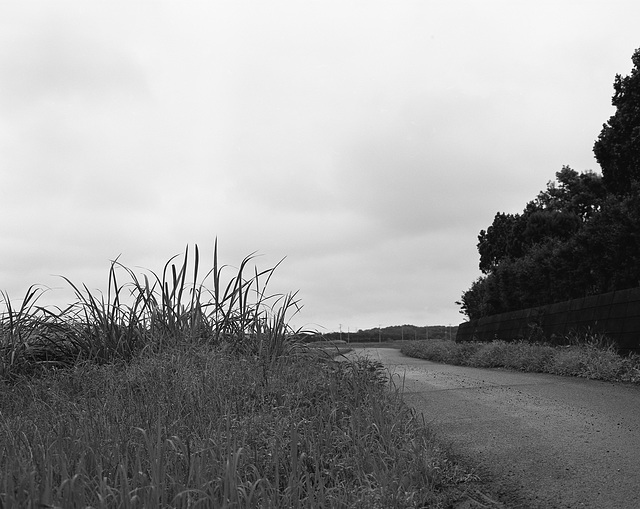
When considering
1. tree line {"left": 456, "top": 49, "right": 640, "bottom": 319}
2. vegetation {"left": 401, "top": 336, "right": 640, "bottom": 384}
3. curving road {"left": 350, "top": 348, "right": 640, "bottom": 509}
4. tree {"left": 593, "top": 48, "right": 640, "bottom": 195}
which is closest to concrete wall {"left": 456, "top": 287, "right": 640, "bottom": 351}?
vegetation {"left": 401, "top": 336, "right": 640, "bottom": 384}

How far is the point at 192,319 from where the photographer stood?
22.4 feet

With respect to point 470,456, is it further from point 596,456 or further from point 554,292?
point 554,292

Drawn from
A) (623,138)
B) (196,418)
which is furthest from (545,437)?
(623,138)

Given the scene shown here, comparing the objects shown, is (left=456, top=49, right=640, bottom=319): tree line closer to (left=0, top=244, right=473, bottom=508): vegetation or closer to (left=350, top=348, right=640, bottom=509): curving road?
(left=350, top=348, right=640, bottom=509): curving road

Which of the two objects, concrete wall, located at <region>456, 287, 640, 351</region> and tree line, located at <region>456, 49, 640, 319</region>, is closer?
concrete wall, located at <region>456, 287, 640, 351</region>

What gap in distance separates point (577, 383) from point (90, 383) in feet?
20.7

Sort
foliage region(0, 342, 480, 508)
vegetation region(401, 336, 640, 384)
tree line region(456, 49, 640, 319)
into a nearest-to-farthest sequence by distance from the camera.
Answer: foliage region(0, 342, 480, 508)
vegetation region(401, 336, 640, 384)
tree line region(456, 49, 640, 319)

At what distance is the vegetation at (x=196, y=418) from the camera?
10.1 feet

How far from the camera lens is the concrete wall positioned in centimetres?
1166

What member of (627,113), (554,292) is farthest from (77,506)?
(627,113)

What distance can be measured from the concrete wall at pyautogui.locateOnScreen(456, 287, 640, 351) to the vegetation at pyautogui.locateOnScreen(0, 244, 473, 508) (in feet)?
22.5

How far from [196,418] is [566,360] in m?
8.37

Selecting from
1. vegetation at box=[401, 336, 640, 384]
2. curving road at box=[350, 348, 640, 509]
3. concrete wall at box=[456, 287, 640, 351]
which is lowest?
curving road at box=[350, 348, 640, 509]

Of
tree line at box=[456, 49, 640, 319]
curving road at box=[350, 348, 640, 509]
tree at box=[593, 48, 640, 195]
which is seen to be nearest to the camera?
curving road at box=[350, 348, 640, 509]
